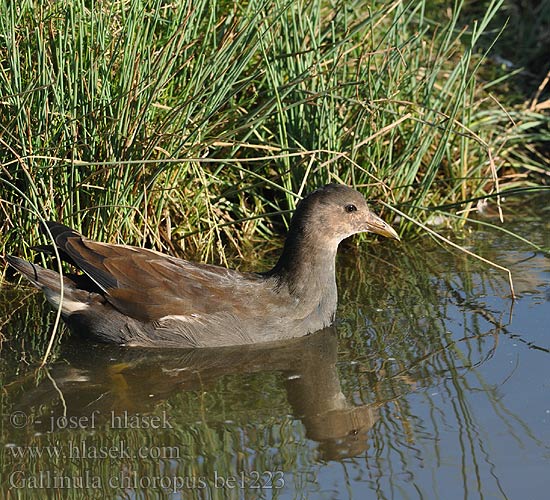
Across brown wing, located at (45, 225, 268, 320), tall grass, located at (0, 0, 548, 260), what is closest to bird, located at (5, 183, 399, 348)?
brown wing, located at (45, 225, 268, 320)

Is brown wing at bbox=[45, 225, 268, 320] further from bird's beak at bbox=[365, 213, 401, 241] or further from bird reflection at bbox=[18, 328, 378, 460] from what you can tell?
bird's beak at bbox=[365, 213, 401, 241]

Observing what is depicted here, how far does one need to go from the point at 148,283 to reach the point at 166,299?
0.13 m

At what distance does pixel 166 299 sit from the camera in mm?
5418

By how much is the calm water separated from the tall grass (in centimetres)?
74

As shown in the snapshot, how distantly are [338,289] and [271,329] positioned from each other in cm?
89

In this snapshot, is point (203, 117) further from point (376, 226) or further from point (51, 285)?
point (51, 285)

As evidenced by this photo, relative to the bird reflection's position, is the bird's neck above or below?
above

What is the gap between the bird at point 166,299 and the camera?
5.40m

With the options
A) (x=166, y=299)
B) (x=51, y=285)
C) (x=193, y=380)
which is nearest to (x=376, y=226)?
(x=166, y=299)

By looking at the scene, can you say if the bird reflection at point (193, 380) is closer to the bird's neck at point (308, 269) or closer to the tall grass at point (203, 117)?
the bird's neck at point (308, 269)

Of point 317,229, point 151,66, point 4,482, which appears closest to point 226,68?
point 151,66

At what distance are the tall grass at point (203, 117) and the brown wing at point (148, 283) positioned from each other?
29 cm

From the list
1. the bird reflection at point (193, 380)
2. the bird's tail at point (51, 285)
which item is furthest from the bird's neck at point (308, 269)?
the bird's tail at point (51, 285)

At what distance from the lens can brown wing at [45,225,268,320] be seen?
5406 millimetres
